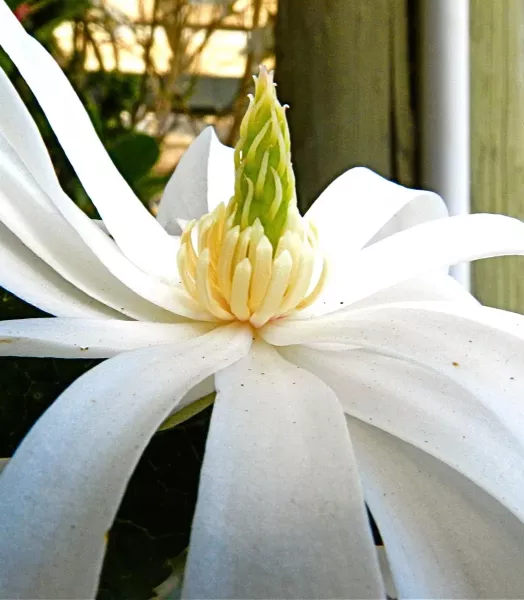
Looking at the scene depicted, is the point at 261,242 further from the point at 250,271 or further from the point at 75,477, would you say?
the point at 75,477

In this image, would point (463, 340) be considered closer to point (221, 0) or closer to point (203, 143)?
point (203, 143)

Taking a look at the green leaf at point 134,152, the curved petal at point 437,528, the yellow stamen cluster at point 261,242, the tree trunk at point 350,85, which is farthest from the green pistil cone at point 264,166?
the green leaf at point 134,152

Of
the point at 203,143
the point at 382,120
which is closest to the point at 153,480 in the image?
the point at 203,143

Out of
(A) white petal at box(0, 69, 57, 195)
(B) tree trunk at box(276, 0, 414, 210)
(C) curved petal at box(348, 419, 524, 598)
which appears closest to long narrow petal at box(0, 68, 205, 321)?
(A) white petal at box(0, 69, 57, 195)

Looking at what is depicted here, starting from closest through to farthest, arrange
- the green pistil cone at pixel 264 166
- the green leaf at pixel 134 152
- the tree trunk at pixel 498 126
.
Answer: the green pistil cone at pixel 264 166, the tree trunk at pixel 498 126, the green leaf at pixel 134 152

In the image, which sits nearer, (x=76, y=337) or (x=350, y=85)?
(x=76, y=337)

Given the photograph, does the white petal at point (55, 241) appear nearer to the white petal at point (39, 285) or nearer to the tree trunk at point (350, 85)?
the white petal at point (39, 285)

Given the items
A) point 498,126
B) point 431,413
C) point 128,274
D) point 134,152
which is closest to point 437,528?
point 431,413
